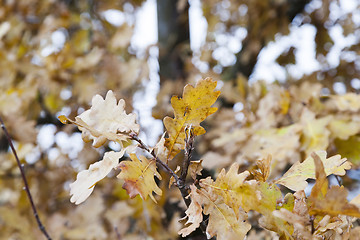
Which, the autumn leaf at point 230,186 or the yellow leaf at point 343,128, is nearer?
the autumn leaf at point 230,186

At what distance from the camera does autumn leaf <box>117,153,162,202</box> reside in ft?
1.19

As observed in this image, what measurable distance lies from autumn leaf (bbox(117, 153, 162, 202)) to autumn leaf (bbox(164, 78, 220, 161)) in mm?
39

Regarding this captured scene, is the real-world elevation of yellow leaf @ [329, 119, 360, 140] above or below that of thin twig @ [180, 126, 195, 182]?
below

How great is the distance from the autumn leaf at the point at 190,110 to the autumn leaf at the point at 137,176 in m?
0.04

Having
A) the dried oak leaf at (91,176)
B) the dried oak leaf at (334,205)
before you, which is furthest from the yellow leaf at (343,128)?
the dried oak leaf at (91,176)

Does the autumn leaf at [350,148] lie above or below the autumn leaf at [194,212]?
below

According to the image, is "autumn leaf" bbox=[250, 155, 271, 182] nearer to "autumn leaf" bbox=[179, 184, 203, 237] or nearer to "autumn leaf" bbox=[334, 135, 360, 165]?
"autumn leaf" bbox=[179, 184, 203, 237]

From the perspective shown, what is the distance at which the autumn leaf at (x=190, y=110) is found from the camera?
1.32ft

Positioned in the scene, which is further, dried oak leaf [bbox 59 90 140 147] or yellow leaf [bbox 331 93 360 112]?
yellow leaf [bbox 331 93 360 112]

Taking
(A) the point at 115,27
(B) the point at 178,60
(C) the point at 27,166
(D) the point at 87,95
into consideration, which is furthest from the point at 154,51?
(C) the point at 27,166

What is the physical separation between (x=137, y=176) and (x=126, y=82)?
1.06 meters

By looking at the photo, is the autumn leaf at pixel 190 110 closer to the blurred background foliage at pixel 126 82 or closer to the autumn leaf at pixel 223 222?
the autumn leaf at pixel 223 222

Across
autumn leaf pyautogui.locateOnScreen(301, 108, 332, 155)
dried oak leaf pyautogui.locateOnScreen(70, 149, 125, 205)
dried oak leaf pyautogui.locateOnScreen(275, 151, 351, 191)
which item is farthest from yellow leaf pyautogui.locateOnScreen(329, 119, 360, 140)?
dried oak leaf pyautogui.locateOnScreen(70, 149, 125, 205)

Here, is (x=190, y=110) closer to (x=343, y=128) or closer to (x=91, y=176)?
(x=91, y=176)
